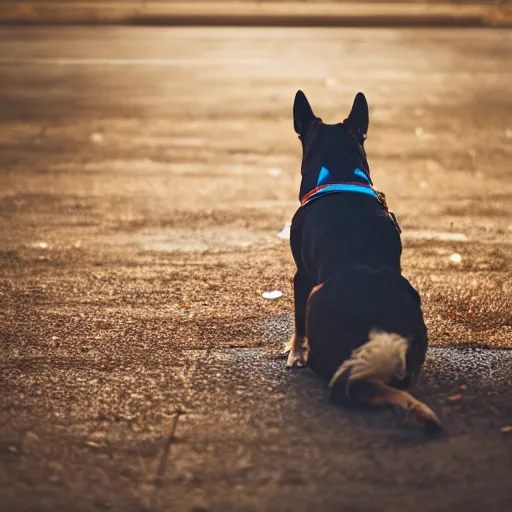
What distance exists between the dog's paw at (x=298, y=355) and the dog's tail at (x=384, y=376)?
653 millimetres

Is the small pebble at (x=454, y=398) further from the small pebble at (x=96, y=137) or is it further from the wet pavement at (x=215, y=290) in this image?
the small pebble at (x=96, y=137)

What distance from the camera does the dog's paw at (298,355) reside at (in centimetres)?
528

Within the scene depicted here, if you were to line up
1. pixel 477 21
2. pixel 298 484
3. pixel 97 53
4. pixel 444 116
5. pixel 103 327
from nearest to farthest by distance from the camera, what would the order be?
pixel 298 484 < pixel 103 327 < pixel 444 116 < pixel 97 53 < pixel 477 21

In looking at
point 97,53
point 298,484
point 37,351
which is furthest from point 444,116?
point 298,484

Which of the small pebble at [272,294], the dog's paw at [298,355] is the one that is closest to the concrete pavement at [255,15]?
the small pebble at [272,294]

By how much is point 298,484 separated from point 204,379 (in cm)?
115

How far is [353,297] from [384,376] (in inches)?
15.8

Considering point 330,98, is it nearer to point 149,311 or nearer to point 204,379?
point 149,311

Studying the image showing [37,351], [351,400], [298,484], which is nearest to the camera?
[298,484]

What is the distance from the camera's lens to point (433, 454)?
4.33 metres

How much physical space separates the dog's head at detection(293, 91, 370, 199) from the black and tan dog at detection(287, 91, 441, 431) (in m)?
0.01

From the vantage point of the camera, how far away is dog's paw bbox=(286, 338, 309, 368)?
5.28 metres

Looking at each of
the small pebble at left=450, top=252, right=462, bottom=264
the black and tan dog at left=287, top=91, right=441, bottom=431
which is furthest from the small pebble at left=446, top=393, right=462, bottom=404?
the small pebble at left=450, top=252, right=462, bottom=264

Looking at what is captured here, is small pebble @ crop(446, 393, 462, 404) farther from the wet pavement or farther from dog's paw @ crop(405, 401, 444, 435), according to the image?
dog's paw @ crop(405, 401, 444, 435)
